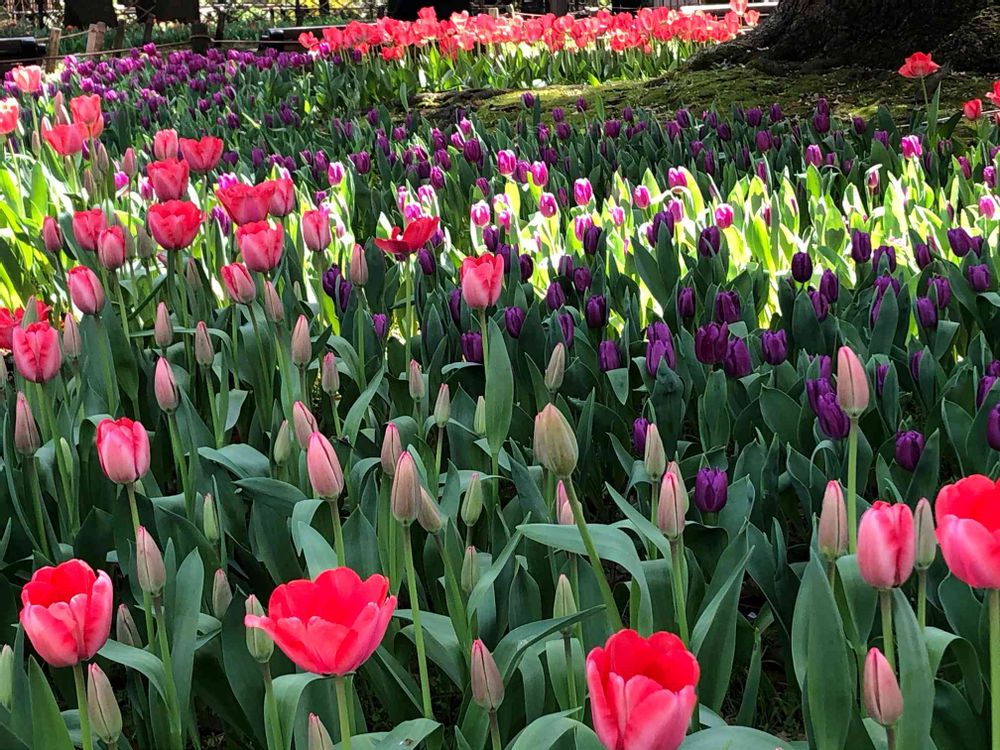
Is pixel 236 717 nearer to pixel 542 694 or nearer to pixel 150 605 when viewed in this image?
pixel 150 605

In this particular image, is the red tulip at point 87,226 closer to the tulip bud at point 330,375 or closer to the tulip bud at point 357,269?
the tulip bud at point 357,269

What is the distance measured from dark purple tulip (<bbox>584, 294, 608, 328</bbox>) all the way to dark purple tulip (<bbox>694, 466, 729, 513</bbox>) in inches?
31.3

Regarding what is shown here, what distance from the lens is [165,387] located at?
1.61 m

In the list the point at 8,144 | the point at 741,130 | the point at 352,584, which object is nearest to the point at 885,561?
the point at 352,584

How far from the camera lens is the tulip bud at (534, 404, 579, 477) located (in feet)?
3.49

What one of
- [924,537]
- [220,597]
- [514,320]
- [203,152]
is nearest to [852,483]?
[924,537]

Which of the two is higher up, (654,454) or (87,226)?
(87,226)

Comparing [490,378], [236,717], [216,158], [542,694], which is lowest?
[236,717]

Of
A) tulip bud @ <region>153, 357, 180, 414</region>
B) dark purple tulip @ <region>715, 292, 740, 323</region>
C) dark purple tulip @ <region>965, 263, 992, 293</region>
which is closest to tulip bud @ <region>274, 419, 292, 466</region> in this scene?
tulip bud @ <region>153, 357, 180, 414</region>

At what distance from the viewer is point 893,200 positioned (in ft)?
10.2

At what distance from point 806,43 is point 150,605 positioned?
5.57 metres

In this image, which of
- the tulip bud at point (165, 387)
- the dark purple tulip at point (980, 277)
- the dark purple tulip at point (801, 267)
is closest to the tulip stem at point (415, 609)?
the tulip bud at point (165, 387)

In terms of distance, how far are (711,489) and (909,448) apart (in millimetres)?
300

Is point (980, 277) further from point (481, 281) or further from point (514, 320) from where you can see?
point (481, 281)
